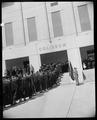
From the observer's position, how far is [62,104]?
1830 millimetres

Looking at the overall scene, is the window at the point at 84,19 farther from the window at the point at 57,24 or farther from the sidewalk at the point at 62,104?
the sidewalk at the point at 62,104

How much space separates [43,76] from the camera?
2.00 meters

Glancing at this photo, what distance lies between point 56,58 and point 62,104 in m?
0.55

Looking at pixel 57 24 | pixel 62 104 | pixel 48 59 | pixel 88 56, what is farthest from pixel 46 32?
pixel 62 104

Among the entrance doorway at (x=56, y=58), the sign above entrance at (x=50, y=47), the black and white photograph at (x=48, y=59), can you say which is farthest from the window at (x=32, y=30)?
the entrance doorway at (x=56, y=58)

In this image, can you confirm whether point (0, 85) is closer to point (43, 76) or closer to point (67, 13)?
point (43, 76)

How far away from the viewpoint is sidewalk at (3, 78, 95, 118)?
1765 mm

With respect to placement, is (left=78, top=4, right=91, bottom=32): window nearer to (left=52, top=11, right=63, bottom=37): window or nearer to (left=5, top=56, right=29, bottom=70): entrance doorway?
(left=52, top=11, right=63, bottom=37): window

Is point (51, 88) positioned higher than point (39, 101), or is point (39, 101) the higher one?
point (51, 88)

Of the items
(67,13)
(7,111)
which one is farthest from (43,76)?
(67,13)

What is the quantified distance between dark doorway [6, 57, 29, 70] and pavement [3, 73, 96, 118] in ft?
1.49

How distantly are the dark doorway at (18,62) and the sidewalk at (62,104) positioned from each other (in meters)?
0.46

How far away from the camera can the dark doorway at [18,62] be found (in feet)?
6.57

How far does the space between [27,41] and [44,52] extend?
0.27 meters
